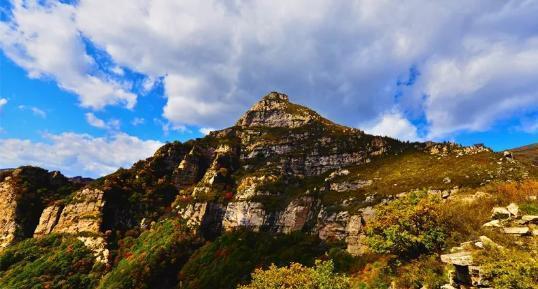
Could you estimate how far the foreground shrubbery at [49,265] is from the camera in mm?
109438

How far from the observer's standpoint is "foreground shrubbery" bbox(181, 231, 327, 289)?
3915 inches

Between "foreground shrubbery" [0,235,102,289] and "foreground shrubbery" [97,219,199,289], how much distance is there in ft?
29.4

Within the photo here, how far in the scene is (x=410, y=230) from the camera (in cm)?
2998

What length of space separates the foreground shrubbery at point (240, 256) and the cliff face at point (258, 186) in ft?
22.6

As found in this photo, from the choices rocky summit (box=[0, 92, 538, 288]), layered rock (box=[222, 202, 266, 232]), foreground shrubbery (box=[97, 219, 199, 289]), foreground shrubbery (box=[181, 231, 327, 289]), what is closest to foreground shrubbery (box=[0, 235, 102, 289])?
rocky summit (box=[0, 92, 538, 288])

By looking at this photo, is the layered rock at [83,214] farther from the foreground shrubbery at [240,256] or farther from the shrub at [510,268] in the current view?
the shrub at [510,268]

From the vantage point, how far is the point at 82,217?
139m

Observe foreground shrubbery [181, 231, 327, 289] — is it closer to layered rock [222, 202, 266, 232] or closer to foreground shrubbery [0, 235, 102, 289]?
layered rock [222, 202, 266, 232]

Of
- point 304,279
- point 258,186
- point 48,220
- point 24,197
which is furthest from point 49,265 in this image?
point 304,279

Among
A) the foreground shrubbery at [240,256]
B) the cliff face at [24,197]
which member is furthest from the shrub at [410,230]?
the cliff face at [24,197]

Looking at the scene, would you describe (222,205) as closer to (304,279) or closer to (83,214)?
(83,214)

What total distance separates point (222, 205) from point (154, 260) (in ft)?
116

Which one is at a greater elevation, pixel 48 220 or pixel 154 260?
pixel 48 220

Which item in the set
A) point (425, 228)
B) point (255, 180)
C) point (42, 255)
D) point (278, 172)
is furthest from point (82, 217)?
point (425, 228)
